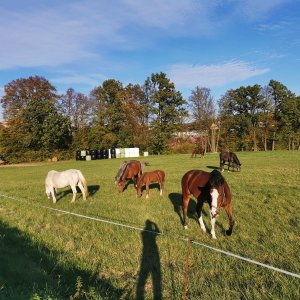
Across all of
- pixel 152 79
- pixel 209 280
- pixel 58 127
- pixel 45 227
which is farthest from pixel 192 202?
pixel 152 79

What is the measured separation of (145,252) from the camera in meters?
6.78

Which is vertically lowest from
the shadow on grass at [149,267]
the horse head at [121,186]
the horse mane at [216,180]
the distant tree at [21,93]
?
the shadow on grass at [149,267]

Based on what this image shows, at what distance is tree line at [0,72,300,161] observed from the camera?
156ft

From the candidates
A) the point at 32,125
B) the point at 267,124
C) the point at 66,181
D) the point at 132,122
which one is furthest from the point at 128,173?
the point at 267,124

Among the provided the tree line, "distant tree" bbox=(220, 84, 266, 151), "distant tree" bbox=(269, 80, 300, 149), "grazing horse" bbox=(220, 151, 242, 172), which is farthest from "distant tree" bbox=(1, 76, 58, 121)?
"distant tree" bbox=(269, 80, 300, 149)

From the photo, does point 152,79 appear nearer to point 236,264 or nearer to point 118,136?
point 118,136

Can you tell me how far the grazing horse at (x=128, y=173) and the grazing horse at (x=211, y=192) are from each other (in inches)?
225

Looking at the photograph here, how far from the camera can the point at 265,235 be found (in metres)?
7.20

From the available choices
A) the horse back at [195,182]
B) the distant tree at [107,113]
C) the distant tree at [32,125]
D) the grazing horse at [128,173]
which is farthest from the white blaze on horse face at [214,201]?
the distant tree at [107,113]

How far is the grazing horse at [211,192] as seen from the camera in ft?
22.7

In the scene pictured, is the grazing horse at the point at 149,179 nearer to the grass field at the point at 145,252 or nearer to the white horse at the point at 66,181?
the grass field at the point at 145,252

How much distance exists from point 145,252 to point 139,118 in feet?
165

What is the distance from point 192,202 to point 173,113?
44603 mm

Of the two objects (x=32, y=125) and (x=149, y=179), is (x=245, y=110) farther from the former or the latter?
(x=149, y=179)
